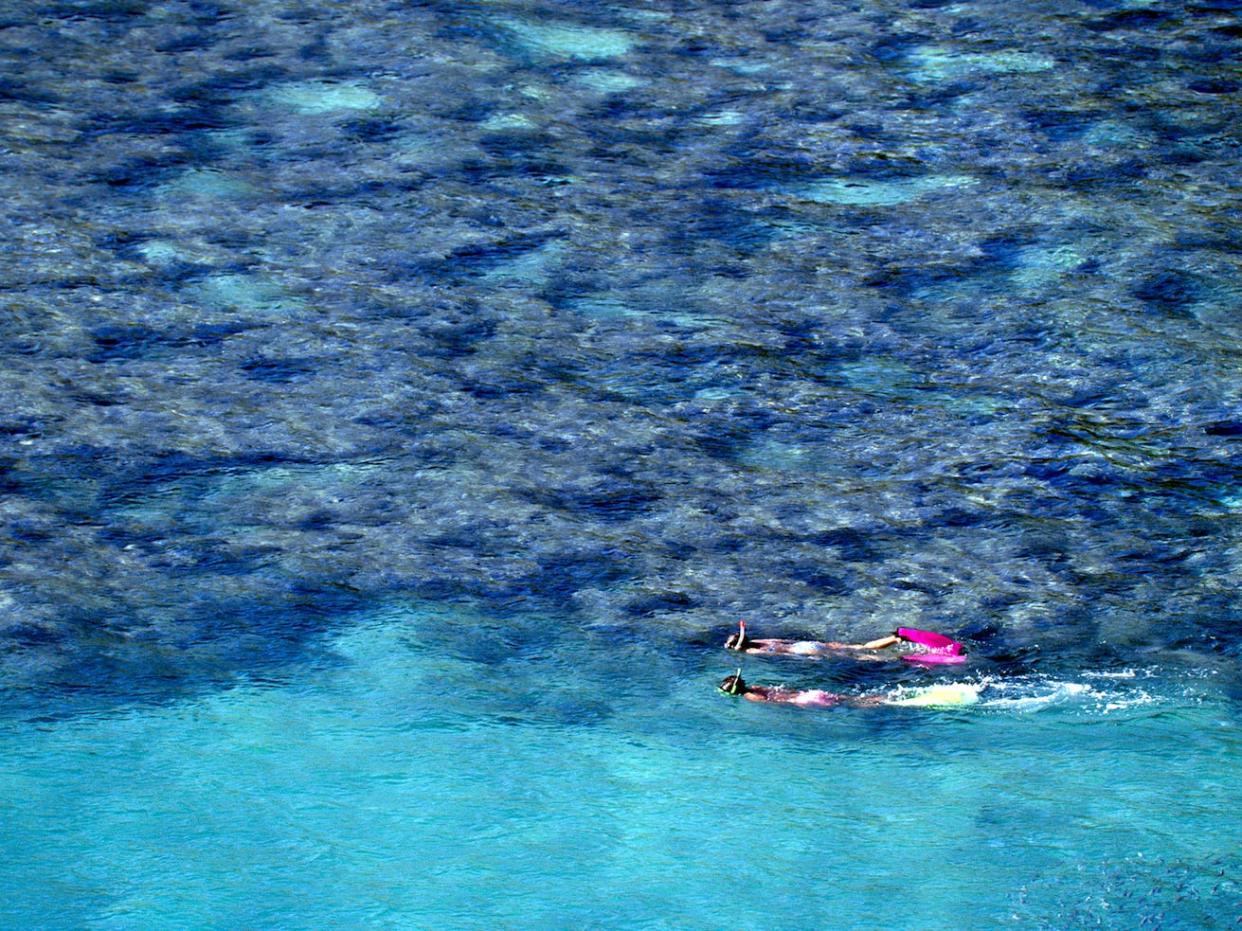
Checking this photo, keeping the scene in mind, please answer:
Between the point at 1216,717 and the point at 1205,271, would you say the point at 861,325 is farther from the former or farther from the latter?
the point at 1216,717

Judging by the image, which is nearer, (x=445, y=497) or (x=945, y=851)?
(x=945, y=851)

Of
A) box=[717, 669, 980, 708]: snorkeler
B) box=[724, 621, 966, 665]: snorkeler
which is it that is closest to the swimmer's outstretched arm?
box=[724, 621, 966, 665]: snorkeler

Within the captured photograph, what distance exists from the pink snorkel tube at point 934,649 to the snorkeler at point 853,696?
0.08m

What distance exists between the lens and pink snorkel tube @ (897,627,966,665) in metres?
2.95

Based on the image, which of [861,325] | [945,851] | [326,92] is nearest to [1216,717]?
[945,851]

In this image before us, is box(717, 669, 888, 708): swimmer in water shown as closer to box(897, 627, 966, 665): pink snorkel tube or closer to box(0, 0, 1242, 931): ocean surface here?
box(0, 0, 1242, 931): ocean surface

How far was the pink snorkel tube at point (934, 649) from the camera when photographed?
116 inches

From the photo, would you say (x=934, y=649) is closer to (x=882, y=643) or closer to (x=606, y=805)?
(x=882, y=643)

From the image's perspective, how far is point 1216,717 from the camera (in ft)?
A: 9.07

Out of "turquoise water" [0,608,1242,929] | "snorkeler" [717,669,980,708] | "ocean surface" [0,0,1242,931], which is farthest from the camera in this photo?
"snorkeler" [717,669,980,708]

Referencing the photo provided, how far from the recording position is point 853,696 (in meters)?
2.88

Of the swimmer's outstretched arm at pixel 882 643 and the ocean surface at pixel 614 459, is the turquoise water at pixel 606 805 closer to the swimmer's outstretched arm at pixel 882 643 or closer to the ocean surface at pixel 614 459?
the ocean surface at pixel 614 459

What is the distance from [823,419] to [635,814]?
1.41 meters

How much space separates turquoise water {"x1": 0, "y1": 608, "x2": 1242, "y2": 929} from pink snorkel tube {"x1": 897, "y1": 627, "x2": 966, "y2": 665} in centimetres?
11
